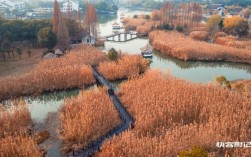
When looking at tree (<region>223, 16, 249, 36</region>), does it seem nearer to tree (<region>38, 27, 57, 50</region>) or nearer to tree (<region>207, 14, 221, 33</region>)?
tree (<region>207, 14, 221, 33</region>)

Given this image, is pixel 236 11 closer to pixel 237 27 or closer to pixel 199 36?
pixel 237 27

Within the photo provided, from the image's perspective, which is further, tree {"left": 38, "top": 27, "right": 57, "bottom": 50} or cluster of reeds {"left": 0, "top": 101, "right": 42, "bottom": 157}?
tree {"left": 38, "top": 27, "right": 57, "bottom": 50}

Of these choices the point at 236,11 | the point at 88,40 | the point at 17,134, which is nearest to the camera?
the point at 17,134

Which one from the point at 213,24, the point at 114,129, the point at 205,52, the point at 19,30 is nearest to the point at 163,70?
the point at 205,52

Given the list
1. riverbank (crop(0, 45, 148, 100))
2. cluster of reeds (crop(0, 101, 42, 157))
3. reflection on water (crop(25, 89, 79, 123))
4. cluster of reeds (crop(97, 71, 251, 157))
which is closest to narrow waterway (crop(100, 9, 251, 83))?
riverbank (crop(0, 45, 148, 100))

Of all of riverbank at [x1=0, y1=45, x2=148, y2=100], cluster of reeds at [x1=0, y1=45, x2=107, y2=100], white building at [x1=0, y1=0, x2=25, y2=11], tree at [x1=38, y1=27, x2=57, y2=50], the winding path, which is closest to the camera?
the winding path

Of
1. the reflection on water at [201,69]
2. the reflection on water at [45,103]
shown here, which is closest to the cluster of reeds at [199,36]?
the reflection on water at [201,69]
